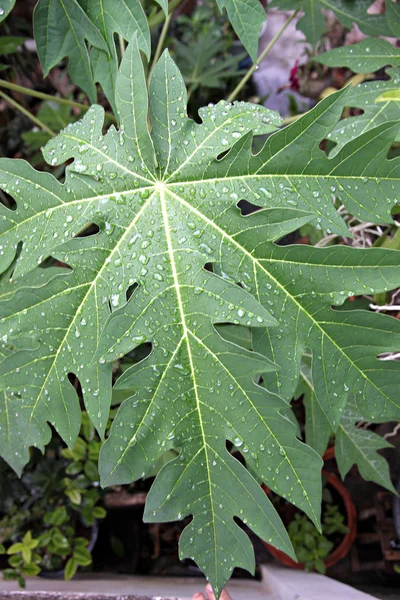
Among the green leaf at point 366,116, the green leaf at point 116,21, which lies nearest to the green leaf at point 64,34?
the green leaf at point 116,21

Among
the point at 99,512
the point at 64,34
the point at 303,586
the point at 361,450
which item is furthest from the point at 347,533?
the point at 64,34

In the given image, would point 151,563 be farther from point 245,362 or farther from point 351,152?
point 351,152

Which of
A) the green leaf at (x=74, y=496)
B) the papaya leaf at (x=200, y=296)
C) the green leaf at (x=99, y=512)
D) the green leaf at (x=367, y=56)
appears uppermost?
the green leaf at (x=367, y=56)

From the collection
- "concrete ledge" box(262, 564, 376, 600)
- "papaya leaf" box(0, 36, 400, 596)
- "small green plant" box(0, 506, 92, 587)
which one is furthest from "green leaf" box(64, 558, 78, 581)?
"papaya leaf" box(0, 36, 400, 596)

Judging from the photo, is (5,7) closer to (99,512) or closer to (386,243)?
(386,243)

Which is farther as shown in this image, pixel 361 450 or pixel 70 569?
pixel 70 569

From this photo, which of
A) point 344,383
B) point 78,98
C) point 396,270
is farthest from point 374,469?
point 78,98

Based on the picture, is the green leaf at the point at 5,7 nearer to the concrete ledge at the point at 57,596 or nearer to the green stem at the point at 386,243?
the green stem at the point at 386,243

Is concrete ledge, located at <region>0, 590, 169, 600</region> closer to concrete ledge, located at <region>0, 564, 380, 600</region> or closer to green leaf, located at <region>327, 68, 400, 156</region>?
concrete ledge, located at <region>0, 564, 380, 600</region>
